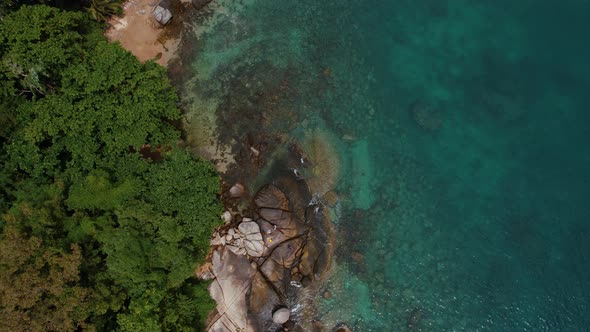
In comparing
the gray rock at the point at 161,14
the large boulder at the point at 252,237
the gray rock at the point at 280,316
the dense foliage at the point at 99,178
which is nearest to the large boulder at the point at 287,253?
the large boulder at the point at 252,237

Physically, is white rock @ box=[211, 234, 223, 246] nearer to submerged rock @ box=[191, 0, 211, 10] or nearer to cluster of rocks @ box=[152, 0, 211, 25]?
cluster of rocks @ box=[152, 0, 211, 25]

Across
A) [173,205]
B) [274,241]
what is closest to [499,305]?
[274,241]

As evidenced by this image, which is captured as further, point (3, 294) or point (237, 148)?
point (237, 148)

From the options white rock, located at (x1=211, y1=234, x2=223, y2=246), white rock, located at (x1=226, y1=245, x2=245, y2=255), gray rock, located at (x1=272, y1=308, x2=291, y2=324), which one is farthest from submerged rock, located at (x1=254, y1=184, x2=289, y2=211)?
gray rock, located at (x1=272, y1=308, x2=291, y2=324)

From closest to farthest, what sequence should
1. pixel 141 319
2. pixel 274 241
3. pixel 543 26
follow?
pixel 141 319, pixel 274 241, pixel 543 26

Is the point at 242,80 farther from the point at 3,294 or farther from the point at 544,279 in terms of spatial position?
the point at 544,279

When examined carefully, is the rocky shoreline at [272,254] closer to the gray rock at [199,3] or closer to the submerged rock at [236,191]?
the submerged rock at [236,191]

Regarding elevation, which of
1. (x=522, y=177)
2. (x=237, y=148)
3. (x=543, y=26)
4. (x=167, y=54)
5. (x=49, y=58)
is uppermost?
(x=49, y=58)
